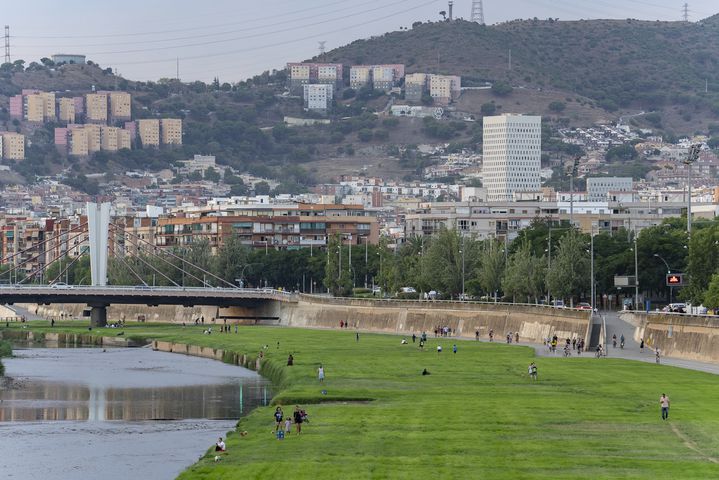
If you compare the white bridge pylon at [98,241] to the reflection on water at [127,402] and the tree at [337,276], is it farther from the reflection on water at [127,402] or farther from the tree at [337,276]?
the reflection on water at [127,402]

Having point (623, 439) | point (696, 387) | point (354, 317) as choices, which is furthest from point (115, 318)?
point (623, 439)

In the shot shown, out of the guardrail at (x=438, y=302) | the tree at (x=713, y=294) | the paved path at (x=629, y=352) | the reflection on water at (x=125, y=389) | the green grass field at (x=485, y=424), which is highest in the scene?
the tree at (x=713, y=294)

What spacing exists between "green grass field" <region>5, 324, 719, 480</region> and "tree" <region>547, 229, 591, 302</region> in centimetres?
2989

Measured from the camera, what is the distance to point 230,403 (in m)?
88.6

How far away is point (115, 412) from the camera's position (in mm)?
86375

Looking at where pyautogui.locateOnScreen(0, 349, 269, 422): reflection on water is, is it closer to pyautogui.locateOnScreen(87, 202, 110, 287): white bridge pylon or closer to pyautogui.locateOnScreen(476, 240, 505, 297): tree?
pyautogui.locateOnScreen(476, 240, 505, 297): tree

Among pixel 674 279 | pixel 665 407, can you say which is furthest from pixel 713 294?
pixel 665 407

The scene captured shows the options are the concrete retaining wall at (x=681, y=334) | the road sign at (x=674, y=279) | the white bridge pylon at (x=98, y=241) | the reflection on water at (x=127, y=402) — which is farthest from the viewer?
the white bridge pylon at (x=98, y=241)

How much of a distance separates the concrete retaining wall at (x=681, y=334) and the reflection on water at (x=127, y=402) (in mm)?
22506

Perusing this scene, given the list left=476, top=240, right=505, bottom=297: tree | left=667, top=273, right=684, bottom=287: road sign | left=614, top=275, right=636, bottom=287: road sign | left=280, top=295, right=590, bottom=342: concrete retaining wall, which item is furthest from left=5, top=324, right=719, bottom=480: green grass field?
left=476, top=240, right=505, bottom=297: tree

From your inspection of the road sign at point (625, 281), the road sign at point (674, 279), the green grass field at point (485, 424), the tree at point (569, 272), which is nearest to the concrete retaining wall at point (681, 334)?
the green grass field at point (485, 424)

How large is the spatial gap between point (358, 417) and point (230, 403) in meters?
18.9

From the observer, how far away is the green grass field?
5731 centimetres

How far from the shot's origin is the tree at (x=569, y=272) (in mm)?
130875
